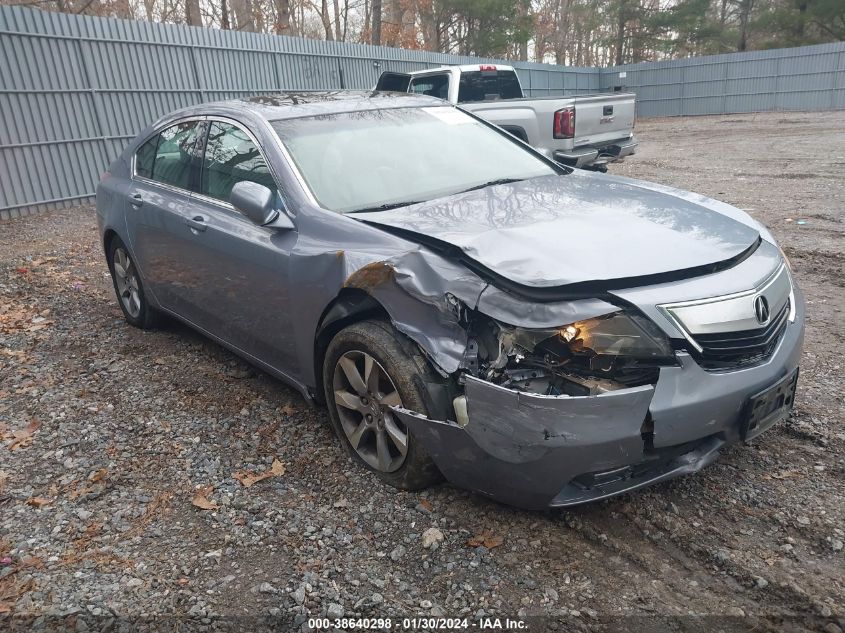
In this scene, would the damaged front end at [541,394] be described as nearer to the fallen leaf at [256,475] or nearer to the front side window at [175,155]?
the fallen leaf at [256,475]

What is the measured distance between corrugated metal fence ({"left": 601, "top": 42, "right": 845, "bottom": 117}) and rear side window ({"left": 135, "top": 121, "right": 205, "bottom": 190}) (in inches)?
1086

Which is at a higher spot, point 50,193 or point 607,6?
point 607,6

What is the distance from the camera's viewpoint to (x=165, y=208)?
439 centimetres

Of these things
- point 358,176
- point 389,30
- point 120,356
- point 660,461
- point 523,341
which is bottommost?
point 120,356

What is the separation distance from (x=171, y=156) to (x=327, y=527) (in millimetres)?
2984

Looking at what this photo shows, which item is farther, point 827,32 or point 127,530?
point 827,32

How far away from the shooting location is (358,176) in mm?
3537

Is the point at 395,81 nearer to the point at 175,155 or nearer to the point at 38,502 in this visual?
the point at 175,155

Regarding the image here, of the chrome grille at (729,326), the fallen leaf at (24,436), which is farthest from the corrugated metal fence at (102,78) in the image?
the chrome grille at (729,326)

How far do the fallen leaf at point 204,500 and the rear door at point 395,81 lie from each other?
9259 mm

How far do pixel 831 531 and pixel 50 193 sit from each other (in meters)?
11.6

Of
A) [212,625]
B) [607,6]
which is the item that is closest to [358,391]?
[212,625]

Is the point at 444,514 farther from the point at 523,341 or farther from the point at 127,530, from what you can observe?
the point at 127,530

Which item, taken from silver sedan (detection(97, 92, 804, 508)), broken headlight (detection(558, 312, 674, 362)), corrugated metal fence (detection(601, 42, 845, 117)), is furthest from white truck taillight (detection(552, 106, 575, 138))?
corrugated metal fence (detection(601, 42, 845, 117))
